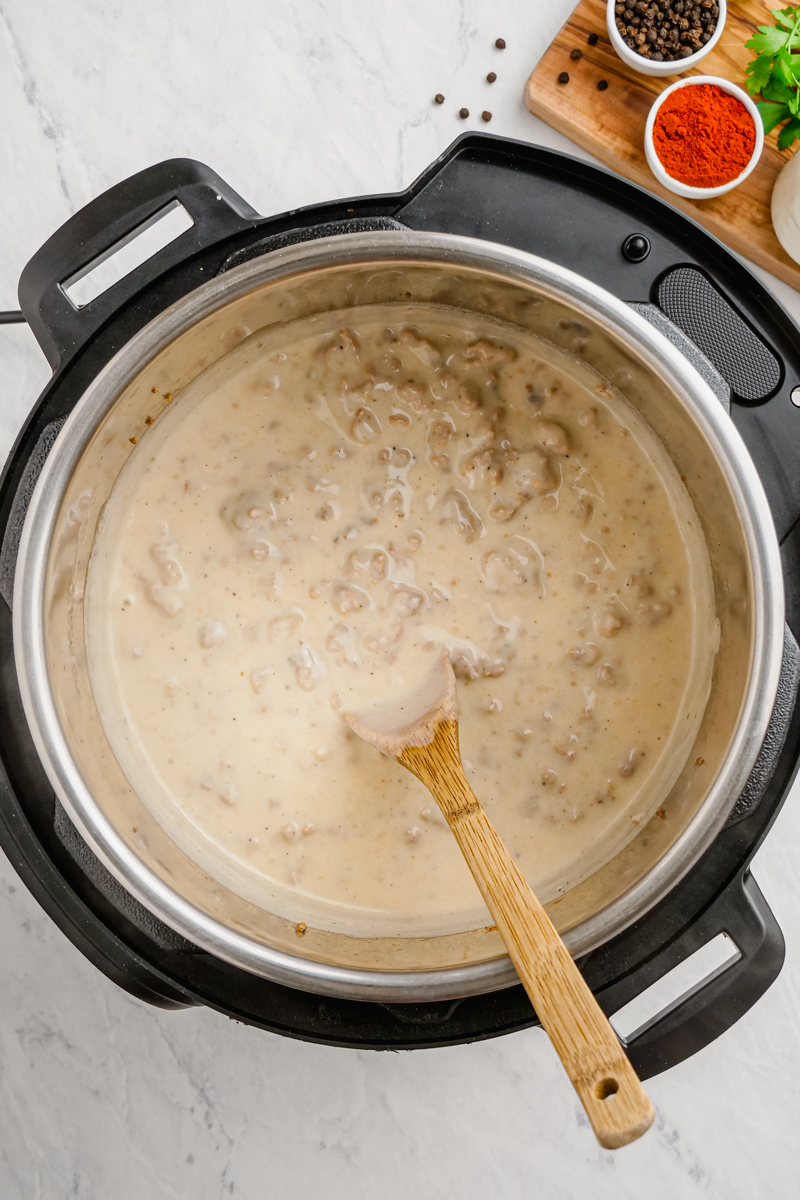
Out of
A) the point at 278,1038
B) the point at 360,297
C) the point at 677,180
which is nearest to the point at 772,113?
the point at 677,180

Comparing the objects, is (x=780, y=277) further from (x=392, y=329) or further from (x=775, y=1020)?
(x=775, y=1020)

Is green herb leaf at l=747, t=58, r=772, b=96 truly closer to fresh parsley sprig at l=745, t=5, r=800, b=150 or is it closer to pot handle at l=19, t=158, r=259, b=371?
fresh parsley sprig at l=745, t=5, r=800, b=150

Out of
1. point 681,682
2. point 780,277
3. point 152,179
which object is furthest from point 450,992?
point 780,277

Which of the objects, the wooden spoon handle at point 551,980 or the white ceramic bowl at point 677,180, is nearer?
the wooden spoon handle at point 551,980

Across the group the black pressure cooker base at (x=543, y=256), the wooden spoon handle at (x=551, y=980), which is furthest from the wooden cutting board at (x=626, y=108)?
the wooden spoon handle at (x=551, y=980)

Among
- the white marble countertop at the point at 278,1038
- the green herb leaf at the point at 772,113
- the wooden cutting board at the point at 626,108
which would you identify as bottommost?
the white marble countertop at the point at 278,1038

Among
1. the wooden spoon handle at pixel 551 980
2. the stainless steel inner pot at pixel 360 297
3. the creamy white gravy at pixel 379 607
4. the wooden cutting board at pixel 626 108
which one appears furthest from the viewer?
the wooden cutting board at pixel 626 108

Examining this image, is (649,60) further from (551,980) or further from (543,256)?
(551,980)

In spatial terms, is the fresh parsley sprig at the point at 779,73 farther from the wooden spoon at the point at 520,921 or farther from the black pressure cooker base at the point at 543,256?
the wooden spoon at the point at 520,921
